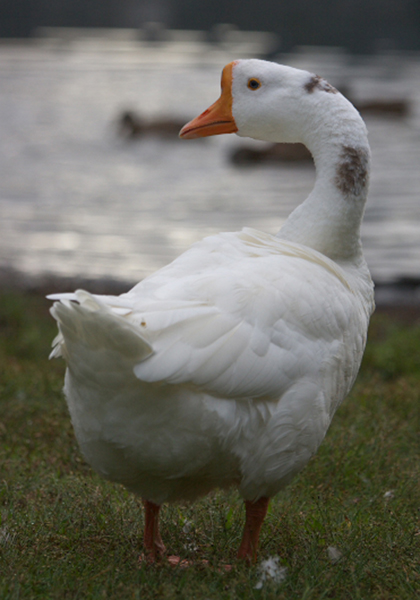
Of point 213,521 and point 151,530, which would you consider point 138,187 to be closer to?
point 213,521

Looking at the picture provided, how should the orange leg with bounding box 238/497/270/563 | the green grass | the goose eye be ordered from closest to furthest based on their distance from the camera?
the green grass
the orange leg with bounding box 238/497/270/563
the goose eye

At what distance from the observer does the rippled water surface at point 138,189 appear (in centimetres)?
1165

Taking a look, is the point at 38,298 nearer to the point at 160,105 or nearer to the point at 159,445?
the point at 159,445

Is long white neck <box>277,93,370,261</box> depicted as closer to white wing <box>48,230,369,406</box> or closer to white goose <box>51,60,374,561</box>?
white goose <box>51,60,374,561</box>

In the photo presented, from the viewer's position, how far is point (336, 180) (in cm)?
329

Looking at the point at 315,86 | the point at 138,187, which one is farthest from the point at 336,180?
the point at 138,187

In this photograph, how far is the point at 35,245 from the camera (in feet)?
39.7

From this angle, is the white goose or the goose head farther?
the goose head

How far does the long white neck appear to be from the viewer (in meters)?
3.29

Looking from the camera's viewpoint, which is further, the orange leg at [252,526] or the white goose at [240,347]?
the orange leg at [252,526]

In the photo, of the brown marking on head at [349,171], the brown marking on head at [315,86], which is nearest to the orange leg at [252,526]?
the brown marking on head at [349,171]

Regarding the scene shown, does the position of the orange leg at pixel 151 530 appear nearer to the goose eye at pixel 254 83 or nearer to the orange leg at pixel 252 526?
the orange leg at pixel 252 526

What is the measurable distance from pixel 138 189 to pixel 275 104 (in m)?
13.3

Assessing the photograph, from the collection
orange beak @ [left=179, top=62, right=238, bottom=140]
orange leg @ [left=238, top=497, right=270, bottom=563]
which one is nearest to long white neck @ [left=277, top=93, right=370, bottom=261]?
orange beak @ [left=179, top=62, right=238, bottom=140]
